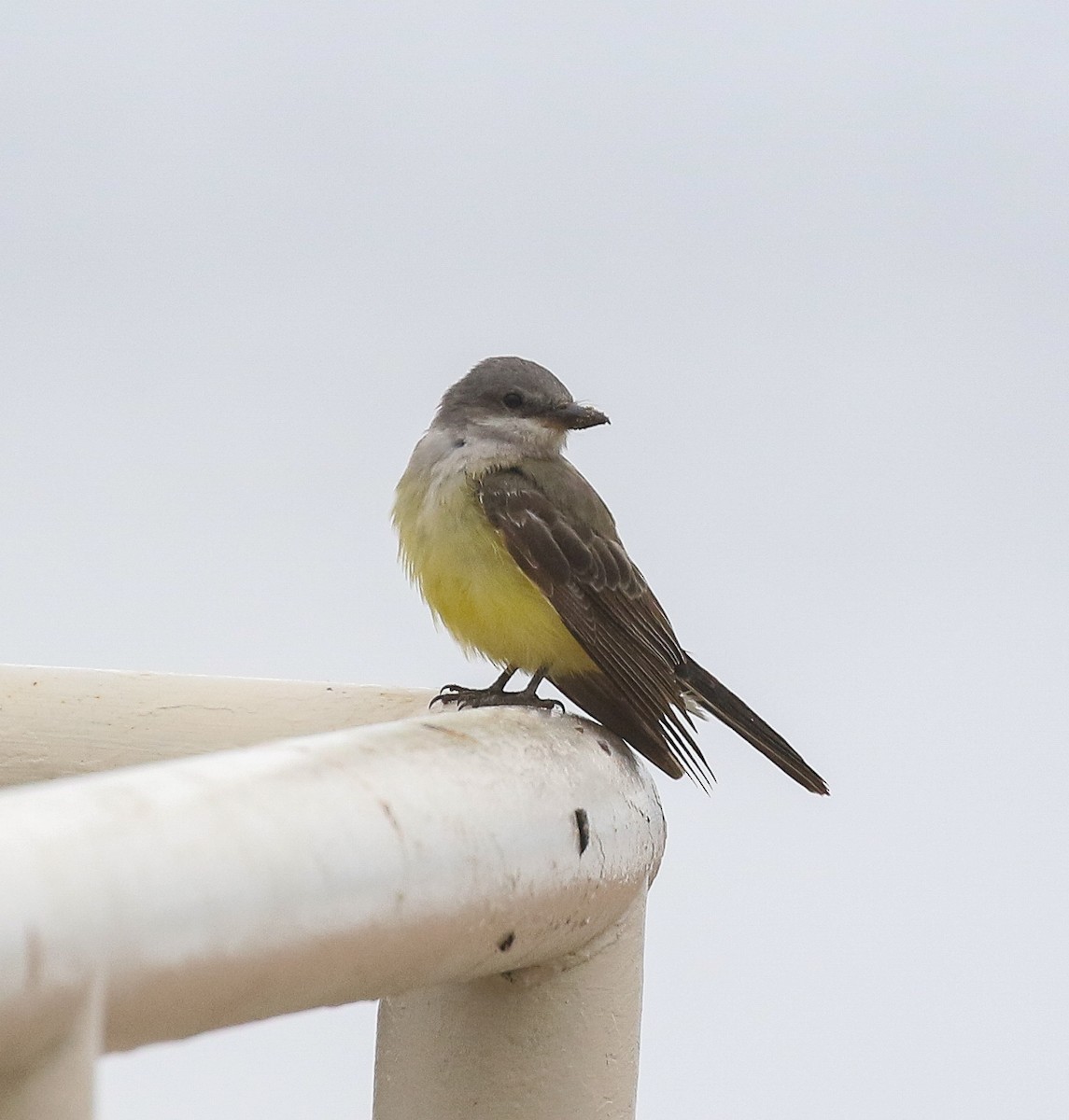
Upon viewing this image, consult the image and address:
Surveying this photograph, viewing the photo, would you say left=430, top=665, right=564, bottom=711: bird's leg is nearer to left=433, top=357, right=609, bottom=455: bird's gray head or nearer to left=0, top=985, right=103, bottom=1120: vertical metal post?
left=433, top=357, right=609, bottom=455: bird's gray head

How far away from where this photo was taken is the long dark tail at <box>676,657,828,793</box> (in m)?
2.31

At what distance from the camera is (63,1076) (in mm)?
720

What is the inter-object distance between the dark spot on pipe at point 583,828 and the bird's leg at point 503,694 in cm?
80

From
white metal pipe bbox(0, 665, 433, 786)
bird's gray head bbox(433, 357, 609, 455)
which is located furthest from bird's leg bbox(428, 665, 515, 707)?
bird's gray head bbox(433, 357, 609, 455)

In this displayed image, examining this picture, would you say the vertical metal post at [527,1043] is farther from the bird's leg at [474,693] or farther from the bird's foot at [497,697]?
the bird's foot at [497,697]

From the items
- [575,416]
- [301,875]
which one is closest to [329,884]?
[301,875]

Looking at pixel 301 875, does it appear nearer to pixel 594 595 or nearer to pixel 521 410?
pixel 594 595

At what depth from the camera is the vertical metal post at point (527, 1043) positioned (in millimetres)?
1232

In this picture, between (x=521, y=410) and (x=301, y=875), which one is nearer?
(x=301, y=875)

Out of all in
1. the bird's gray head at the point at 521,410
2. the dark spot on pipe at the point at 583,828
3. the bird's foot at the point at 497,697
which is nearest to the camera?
the dark spot on pipe at the point at 583,828

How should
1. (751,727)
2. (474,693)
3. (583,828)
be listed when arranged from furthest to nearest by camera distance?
(751,727), (474,693), (583,828)

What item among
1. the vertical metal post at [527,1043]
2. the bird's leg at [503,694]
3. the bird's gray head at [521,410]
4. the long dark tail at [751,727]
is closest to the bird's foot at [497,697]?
the bird's leg at [503,694]

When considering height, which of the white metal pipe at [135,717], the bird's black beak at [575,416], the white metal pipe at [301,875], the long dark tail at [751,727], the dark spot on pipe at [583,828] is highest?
the bird's black beak at [575,416]

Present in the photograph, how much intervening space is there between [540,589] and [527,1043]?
3.49 feet
